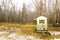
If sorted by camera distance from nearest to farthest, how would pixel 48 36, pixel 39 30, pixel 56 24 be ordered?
1. pixel 48 36
2. pixel 39 30
3. pixel 56 24

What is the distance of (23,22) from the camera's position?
185cm

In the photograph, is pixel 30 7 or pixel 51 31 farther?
pixel 30 7

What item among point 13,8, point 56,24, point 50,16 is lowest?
point 56,24

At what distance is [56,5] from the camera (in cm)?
182

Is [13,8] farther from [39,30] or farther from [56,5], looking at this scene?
[56,5]

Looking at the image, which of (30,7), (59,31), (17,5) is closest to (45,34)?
(59,31)

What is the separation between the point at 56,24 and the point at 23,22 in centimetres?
46

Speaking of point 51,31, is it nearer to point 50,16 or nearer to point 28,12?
point 50,16

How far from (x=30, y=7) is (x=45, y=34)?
1.48 ft

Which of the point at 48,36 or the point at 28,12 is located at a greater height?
the point at 28,12

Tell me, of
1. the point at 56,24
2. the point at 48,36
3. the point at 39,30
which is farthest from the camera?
the point at 56,24

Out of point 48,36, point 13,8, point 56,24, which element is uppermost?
point 13,8

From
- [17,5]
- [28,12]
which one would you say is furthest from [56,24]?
[17,5]

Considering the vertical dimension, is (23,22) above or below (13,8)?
below
